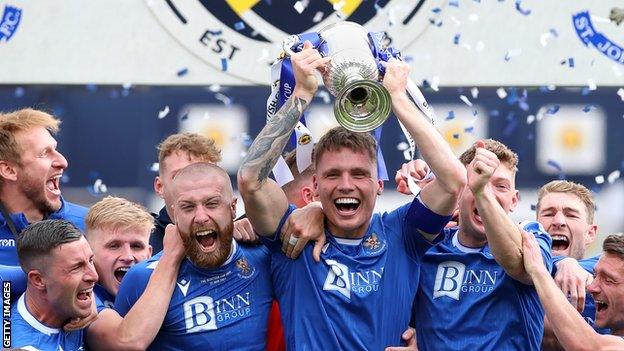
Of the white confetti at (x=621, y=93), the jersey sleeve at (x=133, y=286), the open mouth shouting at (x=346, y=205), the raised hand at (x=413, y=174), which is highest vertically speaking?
the white confetti at (x=621, y=93)

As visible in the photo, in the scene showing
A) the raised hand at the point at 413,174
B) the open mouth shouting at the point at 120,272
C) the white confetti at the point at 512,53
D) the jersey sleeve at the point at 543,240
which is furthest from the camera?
the white confetti at the point at 512,53

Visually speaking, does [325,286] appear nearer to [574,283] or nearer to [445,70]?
[574,283]

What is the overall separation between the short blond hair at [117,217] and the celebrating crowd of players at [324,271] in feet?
1.55

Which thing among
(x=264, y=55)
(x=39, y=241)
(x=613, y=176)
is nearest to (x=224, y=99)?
(x=264, y=55)

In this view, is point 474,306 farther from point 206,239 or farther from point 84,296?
point 84,296

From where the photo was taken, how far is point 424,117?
5.36 m

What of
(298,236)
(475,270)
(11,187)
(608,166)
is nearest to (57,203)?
(11,187)

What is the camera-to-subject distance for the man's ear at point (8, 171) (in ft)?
20.4

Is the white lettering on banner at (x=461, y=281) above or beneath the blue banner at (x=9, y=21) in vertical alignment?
beneath

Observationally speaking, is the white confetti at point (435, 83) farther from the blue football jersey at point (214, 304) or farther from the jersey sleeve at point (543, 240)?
the blue football jersey at point (214, 304)

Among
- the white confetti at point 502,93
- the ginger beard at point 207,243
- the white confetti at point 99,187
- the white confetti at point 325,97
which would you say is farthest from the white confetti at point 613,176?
the ginger beard at point 207,243

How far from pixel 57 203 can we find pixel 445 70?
10.0 ft

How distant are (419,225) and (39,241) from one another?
133 centimetres

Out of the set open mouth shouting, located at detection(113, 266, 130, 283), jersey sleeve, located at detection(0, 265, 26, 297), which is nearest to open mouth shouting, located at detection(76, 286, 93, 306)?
jersey sleeve, located at detection(0, 265, 26, 297)
